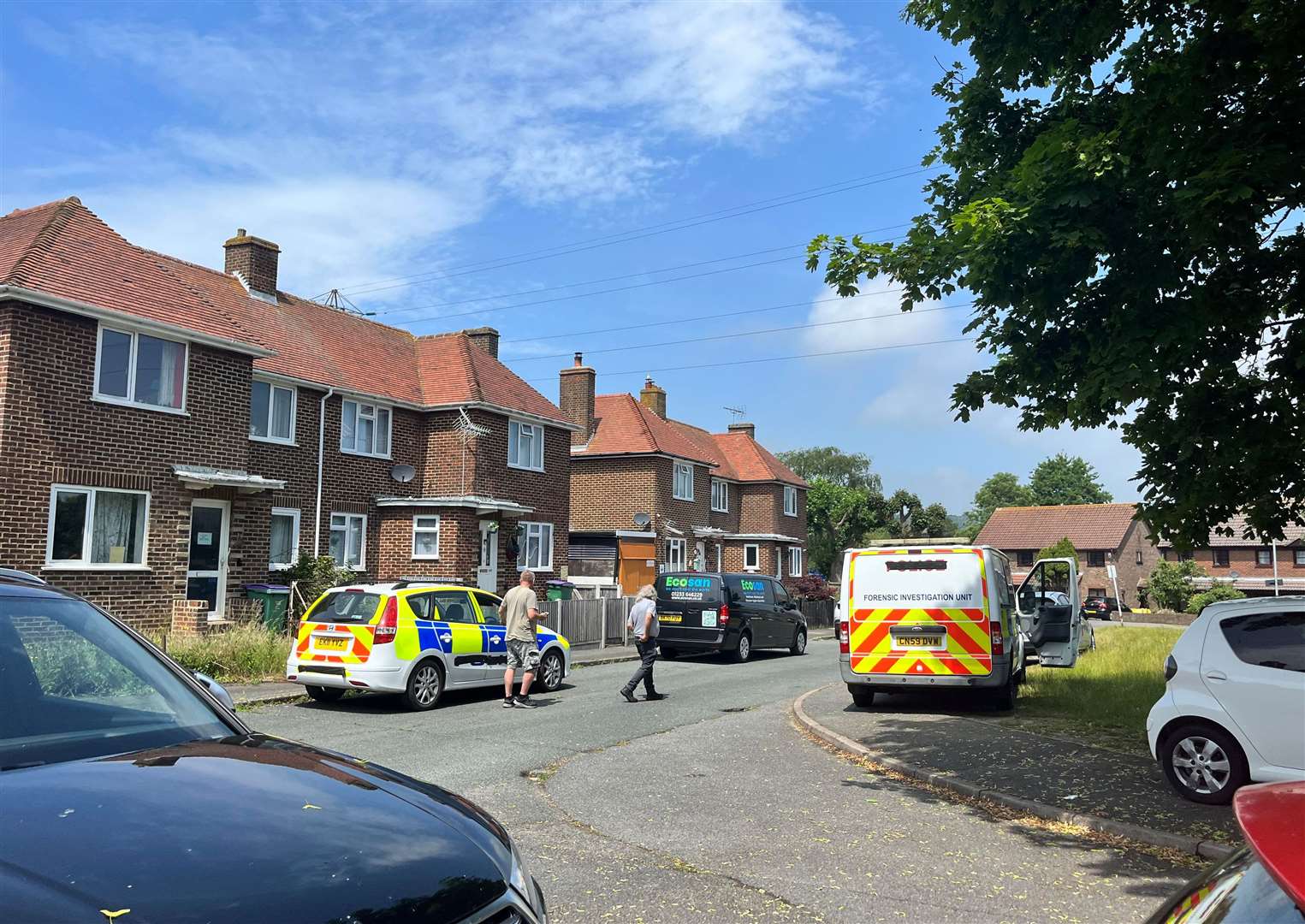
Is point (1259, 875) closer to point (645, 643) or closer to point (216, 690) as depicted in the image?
point (216, 690)

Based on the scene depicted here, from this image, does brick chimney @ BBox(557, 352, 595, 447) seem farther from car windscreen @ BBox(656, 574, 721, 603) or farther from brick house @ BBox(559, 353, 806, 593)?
car windscreen @ BBox(656, 574, 721, 603)

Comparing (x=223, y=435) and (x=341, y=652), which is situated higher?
(x=223, y=435)

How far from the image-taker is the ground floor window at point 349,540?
2381 centimetres

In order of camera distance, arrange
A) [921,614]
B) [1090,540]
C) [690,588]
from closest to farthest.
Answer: [921,614] → [690,588] → [1090,540]

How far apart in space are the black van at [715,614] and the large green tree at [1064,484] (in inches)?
4017

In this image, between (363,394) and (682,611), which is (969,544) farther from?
(363,394)

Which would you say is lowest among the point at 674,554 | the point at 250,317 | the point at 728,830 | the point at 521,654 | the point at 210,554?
the point at 728,830

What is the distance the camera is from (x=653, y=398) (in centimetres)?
4300

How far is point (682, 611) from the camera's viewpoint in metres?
21.8

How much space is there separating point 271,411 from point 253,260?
5598 mm

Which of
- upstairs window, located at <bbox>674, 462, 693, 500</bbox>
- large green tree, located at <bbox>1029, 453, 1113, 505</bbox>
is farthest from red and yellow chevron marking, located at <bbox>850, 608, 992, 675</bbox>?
large green tree, located at <bbox>1029, 453, 1113, 505</bbox>

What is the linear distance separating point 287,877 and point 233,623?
17158 mm

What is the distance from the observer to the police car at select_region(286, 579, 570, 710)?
12422 mm

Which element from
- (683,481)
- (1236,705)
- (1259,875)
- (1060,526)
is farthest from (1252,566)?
(1259,875)
